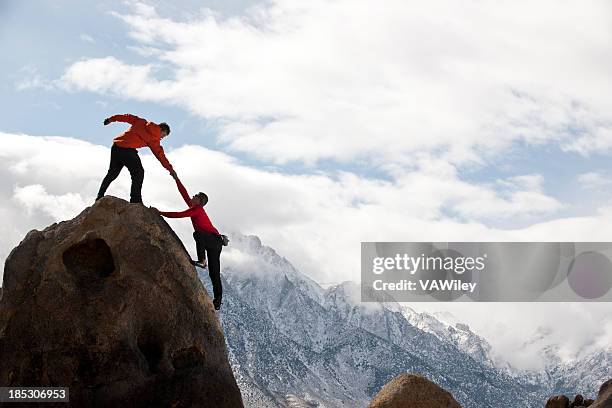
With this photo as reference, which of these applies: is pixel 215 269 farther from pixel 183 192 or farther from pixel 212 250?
pixel 183 192

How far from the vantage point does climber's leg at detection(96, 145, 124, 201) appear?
25.5 m

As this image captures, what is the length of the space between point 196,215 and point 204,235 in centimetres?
69

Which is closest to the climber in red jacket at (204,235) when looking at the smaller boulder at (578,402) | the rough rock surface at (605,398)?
the rough rock surface at (605,398)

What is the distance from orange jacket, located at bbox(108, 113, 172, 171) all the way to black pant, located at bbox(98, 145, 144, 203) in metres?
0.22

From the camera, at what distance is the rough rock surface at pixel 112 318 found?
21438 mm

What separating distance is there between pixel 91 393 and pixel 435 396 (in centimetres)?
1764

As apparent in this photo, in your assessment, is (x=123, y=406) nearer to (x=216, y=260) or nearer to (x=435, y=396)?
(x=216, y=260)

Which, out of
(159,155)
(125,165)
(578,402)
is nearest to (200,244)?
(159,155)

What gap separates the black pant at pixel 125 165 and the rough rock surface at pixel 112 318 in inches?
81.6

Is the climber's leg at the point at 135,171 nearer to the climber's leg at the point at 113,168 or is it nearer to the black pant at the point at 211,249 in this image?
the climber's leg at the point at 113,168

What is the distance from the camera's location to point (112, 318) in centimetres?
2167

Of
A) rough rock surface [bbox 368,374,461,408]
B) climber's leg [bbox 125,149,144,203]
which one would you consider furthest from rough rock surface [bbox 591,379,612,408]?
climber's leg [bbox 125,149,144,203]

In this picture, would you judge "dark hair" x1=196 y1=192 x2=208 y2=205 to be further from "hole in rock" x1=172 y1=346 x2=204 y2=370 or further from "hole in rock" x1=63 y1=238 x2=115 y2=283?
"hole in rock" x1=172 y1=346 x2=204 y2=370

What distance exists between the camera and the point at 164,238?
77.7 ft
